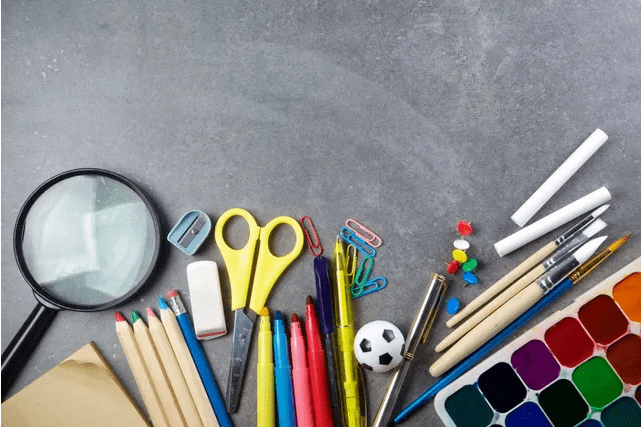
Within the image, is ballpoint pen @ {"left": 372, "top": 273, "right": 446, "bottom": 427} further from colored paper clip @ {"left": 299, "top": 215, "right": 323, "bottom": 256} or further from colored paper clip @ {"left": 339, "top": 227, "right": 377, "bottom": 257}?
colored paper clip @ {"left": 299, "top": 215, "right": 323, "bottom": 256}

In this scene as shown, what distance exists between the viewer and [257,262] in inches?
51.3

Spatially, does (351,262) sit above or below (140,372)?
above

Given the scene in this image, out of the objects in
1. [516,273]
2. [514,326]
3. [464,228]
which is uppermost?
[464,228]

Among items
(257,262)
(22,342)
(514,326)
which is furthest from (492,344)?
(22,342)

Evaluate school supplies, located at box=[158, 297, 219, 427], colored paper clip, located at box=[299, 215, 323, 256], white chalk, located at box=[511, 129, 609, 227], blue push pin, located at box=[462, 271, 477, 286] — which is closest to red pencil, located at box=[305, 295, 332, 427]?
colored paper clip, located at box=[299, 215, 323, 256]

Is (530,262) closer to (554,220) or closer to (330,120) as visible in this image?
(554,220)

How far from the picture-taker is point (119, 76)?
4.48 feet

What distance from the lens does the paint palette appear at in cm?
116

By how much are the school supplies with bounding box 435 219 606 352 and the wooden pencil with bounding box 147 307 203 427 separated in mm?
550

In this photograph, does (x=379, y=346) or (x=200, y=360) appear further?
(x=200, y=360)

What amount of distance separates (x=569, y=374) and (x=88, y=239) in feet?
3.29

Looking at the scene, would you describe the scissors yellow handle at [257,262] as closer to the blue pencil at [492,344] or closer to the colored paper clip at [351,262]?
the colored paper clip at [351,262]

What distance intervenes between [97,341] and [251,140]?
551mm

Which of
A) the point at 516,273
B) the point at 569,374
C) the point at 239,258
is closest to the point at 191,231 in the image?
the point at 239,258
